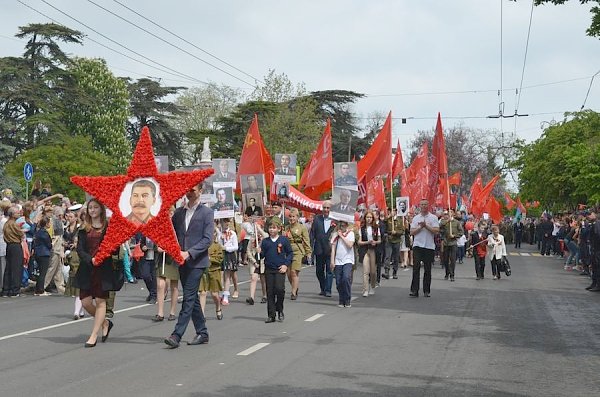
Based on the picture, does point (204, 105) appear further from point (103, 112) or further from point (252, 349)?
point (252, 349)

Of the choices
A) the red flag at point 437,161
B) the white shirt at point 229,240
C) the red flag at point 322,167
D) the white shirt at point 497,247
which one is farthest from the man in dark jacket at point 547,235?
the white shirt at point 229,240

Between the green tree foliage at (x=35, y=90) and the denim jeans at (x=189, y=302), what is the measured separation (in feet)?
146

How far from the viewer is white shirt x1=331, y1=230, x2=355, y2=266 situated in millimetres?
17766

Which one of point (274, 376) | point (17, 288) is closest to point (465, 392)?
point (274, 376)

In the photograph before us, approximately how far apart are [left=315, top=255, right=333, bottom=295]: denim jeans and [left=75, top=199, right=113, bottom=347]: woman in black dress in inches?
334

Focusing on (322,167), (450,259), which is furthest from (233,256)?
(322,167)

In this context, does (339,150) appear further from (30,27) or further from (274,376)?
(274,376)

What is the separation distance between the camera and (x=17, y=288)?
20078 millimetres

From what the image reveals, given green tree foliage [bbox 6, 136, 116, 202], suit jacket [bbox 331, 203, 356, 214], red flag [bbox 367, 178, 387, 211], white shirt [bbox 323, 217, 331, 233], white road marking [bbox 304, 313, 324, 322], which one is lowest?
white road marking [bbox 304, 313, 324, 322]

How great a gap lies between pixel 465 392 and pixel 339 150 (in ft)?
212

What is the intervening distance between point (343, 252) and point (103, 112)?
5708 cm

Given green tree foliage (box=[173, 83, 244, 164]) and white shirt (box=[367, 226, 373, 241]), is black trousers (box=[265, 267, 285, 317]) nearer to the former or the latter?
white shirt (box=[367, 226, 373, 241])

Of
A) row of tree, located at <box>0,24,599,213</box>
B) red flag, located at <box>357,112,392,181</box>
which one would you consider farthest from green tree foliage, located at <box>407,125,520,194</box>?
red flag, located at <box>357,112,392,181</box>

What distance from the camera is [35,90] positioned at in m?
56.5
